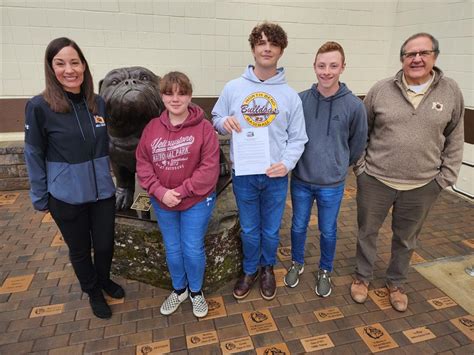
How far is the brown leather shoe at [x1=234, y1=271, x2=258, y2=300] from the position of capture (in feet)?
8.70

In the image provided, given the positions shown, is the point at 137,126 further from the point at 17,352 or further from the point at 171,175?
the point at 17,352

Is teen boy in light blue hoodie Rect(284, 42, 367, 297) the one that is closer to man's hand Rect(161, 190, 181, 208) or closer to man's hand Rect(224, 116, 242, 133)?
man's hand Rect(224, 116, 242, 133)

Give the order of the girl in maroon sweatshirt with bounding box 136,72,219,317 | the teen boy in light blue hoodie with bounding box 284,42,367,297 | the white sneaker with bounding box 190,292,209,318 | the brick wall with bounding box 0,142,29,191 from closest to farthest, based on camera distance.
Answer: the girl in maroon sweatshirt with bounding box 136,72,219,317, the teen boy in light blue hoodie with bounding box 284,42,367,297, the white sneaker with bounding box 190,292,209,318, the brick wall with bounding box 0,142,29,191

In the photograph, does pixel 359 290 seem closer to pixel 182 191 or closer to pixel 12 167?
pixel 182 191

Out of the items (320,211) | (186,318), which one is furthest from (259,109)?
(186,318)

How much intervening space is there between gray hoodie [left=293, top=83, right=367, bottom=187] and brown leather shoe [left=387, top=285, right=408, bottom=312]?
111 centimetres

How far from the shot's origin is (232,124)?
2.11 metres

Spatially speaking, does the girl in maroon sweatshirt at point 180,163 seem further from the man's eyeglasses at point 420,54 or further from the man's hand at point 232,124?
the man's eyeglasses at point 420,54

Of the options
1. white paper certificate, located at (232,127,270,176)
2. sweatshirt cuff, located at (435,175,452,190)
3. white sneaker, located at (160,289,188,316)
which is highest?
white paper certificate, located at (232,127,270,176)

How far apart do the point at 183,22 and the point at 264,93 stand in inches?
137

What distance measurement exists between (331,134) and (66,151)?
5.68 ft

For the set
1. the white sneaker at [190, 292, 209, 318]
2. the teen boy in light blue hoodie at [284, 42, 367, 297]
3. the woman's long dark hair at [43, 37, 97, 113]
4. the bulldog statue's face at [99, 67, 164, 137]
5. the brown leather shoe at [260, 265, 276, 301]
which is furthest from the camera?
the brown leather shoe at [260, 265, 276, 301]

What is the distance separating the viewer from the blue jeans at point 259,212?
230cm

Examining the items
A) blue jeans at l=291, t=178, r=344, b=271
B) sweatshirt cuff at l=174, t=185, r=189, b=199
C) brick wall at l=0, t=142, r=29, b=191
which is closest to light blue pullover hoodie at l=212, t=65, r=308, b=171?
blue jeans at l=291, t=178, r=344, b=271
